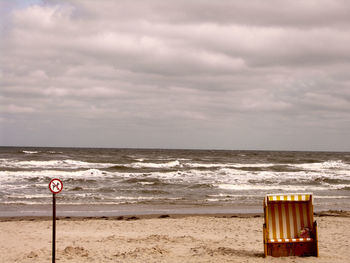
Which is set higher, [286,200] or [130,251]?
[286,200]

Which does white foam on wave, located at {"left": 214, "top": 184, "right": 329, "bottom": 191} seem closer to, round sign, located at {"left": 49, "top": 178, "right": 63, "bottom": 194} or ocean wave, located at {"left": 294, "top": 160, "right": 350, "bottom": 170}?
round sign, located at {"left": 49, "top": 178, "right": 63, "bottom": 194}

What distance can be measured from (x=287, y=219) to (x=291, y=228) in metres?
0.20

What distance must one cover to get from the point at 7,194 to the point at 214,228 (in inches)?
471

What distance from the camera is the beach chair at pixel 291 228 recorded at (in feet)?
26.2

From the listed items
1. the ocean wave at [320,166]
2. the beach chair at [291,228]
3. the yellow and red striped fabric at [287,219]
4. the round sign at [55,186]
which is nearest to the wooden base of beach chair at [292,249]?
the beach chair at [291,228]

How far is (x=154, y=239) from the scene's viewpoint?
33.1 ft

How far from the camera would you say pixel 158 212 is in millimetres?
15625

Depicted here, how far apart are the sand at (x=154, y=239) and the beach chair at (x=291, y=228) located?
18 cm

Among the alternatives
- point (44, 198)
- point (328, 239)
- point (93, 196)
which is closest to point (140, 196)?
point (93, 196)

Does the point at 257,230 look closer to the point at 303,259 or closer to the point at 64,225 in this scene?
the point at 303,259

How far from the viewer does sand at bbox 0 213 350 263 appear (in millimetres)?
8305

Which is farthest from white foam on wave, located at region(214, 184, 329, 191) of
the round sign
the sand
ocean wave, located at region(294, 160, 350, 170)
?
ocean wave, located at region(294, 160, 350, 170)

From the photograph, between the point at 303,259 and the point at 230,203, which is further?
the point at 230,203

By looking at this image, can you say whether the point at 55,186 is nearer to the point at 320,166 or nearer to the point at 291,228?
the point at 291,228
